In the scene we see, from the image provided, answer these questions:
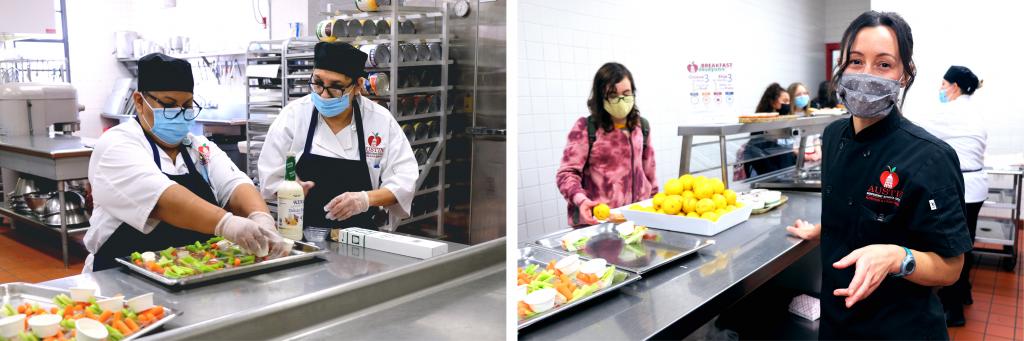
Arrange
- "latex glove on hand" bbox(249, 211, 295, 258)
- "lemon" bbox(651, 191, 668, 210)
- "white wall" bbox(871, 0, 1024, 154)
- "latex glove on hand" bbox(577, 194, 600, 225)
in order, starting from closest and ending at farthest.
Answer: "white wall" bbox(871, 0, 1024, 154), "latex glove on hand" bbox(249, 211, 295, 258), "lemon" bbox(651, 191, 668, 210), "latex glove on hand" bbox(577, 194, 600, 225)

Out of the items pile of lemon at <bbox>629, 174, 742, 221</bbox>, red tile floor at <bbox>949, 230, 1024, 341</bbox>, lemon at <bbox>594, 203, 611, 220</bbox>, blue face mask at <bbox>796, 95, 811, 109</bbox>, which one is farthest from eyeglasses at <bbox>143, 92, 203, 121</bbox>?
red tile floor at <bbox>949, 230, 1024, 341</bbox>

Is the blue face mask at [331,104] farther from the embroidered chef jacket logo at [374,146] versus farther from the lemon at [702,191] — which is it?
the lemon at [702,191]

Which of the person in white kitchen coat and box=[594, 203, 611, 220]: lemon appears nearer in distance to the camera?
the person in white kitchen coat

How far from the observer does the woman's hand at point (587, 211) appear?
252cm

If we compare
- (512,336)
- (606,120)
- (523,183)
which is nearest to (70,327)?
(512,336)

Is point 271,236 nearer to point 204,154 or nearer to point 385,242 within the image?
point 204,154

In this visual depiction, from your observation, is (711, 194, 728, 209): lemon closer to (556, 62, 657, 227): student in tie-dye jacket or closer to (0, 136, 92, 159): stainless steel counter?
(556, 62, 657, 227): student in tie-dye jacket

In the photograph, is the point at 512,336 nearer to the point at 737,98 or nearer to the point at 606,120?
the point at 606,120

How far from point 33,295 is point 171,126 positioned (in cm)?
41

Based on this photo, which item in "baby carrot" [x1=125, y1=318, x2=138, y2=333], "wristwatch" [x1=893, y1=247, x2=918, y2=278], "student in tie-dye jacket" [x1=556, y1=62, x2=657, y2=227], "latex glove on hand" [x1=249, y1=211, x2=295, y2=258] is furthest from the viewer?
"student in tie-dye jacket" [x1=556, y1=62, x2=657, y2=227]

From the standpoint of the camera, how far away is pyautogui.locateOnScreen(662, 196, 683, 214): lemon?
7.25 ft

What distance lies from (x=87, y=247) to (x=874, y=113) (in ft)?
5.40

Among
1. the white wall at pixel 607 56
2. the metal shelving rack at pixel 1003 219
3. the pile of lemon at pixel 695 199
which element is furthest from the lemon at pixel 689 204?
the metal shelving rack at pixel 1003 219

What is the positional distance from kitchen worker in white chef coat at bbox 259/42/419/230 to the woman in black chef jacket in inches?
49.1
